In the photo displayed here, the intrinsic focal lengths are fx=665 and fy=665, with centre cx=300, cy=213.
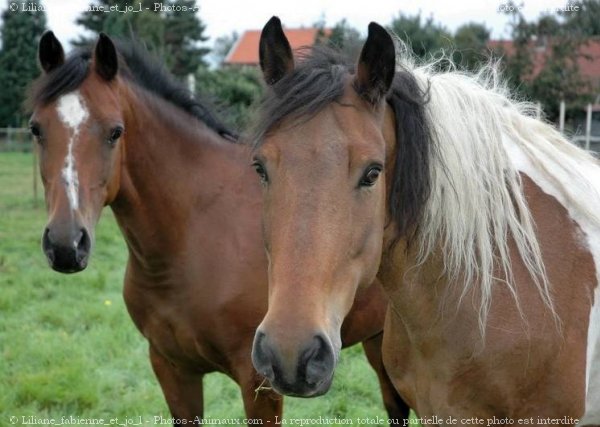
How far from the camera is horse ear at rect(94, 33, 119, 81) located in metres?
2.98

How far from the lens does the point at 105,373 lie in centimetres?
471

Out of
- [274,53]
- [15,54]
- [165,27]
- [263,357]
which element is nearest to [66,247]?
[274,53]

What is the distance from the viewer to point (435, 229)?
2090 millimetres

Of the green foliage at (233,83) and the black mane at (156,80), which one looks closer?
the black mane at (156,80)

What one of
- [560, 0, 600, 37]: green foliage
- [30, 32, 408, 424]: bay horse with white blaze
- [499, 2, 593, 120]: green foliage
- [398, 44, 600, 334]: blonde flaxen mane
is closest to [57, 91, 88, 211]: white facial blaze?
[30, 32, 408, 424]: bay horse with white blaze

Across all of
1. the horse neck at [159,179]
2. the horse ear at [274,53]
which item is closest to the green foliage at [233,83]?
the horse neck at [159,179]

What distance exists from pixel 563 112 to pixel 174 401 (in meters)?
12.5

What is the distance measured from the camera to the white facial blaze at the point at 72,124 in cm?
278

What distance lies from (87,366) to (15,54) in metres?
26.3

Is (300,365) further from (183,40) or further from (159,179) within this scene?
(183,40)

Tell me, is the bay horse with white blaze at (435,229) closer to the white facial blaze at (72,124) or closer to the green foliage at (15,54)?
the white facial blaze at (72,124)

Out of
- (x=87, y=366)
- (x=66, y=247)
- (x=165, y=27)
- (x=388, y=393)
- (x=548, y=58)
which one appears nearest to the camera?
(x=66, y=247)

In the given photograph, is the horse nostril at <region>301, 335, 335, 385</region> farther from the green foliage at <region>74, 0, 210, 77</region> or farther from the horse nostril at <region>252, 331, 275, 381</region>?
the green foliage at <region>74, 0, 210, 77</region>

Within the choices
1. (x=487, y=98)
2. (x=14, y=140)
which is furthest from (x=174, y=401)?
(x=14, y=140)
